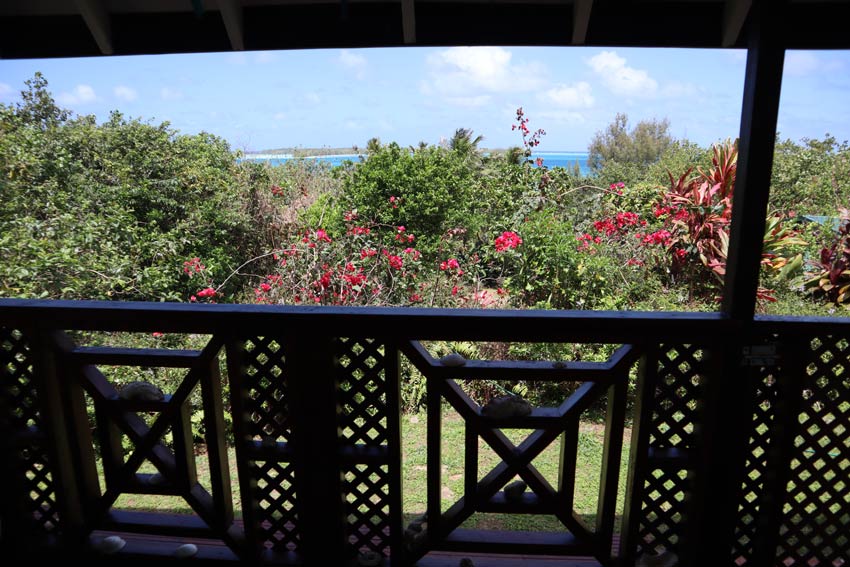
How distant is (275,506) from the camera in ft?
6.30

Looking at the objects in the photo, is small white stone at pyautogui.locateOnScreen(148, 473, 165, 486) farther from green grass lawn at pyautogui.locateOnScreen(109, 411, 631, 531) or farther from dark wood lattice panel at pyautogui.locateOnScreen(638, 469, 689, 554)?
dark wood lattice panel at pyautogui.locateOnScreen(638, 469, 689, 554)

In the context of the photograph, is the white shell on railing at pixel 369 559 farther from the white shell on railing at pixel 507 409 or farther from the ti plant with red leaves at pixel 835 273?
the ti plant with red leaves at pixel 835 273

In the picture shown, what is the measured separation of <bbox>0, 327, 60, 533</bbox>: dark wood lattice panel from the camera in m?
1.90

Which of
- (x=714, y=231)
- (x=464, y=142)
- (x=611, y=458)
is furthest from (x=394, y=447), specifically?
(x=464, y=142)

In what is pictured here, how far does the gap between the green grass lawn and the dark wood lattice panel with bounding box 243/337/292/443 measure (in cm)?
154

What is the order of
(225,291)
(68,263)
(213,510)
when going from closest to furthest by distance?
1. (213,510)
2. (68,263)
3. (225,291)

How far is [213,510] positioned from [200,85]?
11664mm

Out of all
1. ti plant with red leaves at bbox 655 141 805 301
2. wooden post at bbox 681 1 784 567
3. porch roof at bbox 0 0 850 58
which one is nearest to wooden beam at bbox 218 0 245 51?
porch roof at bbox 0 0 850 58

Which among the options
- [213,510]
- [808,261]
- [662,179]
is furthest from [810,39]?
[662,179]

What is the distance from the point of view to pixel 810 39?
5.32 feet

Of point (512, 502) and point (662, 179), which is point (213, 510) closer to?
point (512, 502)

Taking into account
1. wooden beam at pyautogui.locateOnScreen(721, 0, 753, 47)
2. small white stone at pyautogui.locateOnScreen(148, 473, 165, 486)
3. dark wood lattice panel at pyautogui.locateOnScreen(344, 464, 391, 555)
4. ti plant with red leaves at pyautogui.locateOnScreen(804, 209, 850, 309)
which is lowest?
dark wood lattice panel at pyautogui.locateOnScreen(344, 464, 391, 555)

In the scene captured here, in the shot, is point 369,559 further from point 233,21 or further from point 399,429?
point 233,21

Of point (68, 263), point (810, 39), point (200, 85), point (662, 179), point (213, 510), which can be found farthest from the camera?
point (200, 85)
